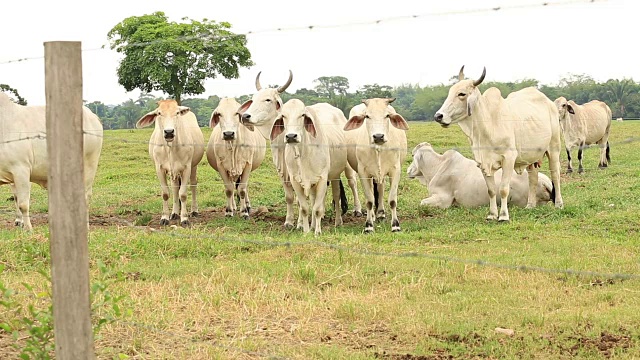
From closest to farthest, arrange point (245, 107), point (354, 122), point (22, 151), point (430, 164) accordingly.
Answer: point (22, 151) → point (354, 122) → point (245, 107) → point (430, 164)

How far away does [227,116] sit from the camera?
11547mm

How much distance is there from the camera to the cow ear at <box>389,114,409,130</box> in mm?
9805

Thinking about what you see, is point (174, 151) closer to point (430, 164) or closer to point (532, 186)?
point (430, 164)

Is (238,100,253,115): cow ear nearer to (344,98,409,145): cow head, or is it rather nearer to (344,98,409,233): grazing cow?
(344,98,409,233): grazing cow

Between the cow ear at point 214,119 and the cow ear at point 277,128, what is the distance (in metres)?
1.69

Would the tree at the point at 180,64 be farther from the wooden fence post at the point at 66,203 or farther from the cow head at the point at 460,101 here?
the wooden fence post at the point at 66,203

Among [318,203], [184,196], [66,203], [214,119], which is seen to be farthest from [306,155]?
[66,203]

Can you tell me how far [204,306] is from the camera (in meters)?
5.92

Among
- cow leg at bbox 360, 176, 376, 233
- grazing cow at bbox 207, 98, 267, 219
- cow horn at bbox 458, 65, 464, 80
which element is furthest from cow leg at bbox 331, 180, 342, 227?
cow horn at bbox 458, 65, 464, 80

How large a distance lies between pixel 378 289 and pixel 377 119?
11.8 ft

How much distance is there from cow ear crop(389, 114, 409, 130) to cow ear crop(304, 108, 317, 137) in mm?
933

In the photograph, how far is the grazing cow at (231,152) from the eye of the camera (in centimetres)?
1158

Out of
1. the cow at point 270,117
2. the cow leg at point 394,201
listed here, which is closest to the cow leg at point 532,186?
the cow leg at point 394,201

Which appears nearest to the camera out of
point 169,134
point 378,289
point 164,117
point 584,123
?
point 378,289
